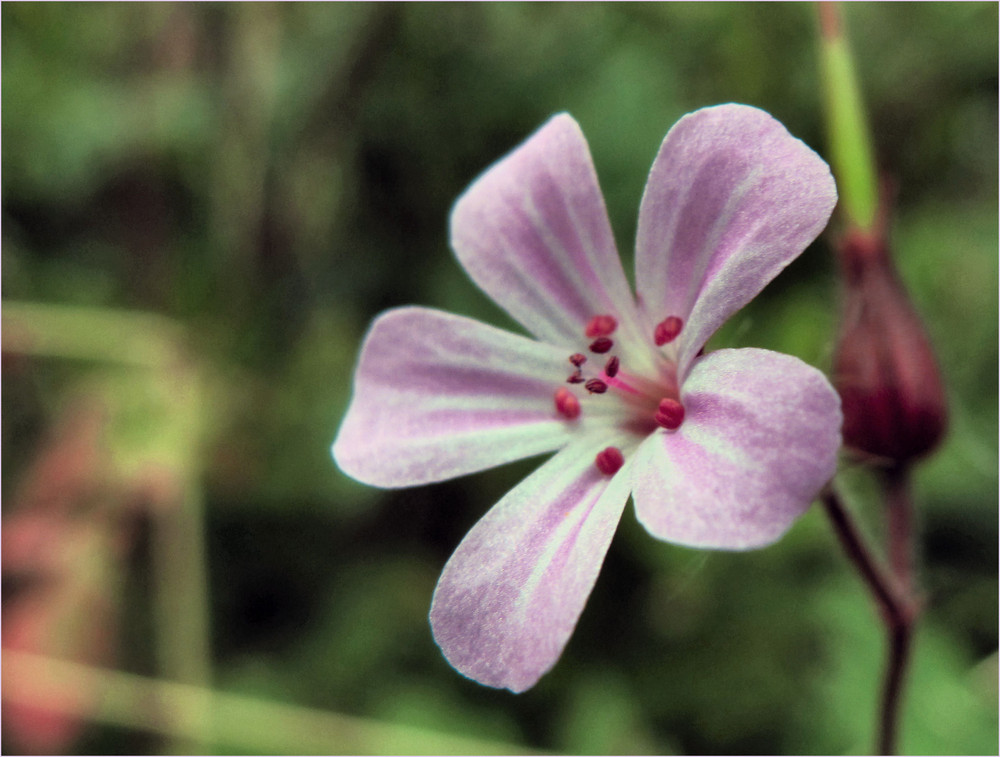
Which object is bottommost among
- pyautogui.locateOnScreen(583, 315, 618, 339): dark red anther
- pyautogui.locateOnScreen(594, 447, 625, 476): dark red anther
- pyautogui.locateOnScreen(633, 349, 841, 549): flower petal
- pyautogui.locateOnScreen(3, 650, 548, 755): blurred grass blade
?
pyautogui.locateOnScreen(3, 650, 548, 755): blurred grass blade

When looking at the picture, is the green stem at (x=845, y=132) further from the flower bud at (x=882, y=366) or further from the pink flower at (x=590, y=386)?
the pink flower at (x=590, y=386)

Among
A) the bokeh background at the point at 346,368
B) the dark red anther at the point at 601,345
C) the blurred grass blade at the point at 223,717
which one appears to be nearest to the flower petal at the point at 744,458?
the dark red anther at the point at 601,345

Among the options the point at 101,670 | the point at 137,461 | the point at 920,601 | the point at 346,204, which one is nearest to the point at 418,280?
the point at 346,204

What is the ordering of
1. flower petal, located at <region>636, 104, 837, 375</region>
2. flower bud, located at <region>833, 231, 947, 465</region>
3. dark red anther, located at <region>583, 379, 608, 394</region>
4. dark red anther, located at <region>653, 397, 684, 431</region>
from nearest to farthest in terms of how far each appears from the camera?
flower petal, located at <region>636, 104, 837, 375</region>
dark red anther, located at <region>653, 397, 684, 431</region>
dark red anther, located at <region>583, 379, 608, 394</region>
flower bud, located at <region>833, 231, 947, 465</region>

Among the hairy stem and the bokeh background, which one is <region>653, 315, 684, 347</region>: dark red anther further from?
the bokeh background

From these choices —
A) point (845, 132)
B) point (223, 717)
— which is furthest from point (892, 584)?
point (223, 717)

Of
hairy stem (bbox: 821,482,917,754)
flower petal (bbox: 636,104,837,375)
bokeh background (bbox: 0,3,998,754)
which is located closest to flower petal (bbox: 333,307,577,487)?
flower petal (bbox: 636,104,837,375)

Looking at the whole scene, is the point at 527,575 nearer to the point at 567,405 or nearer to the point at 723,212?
the point at 567,405
